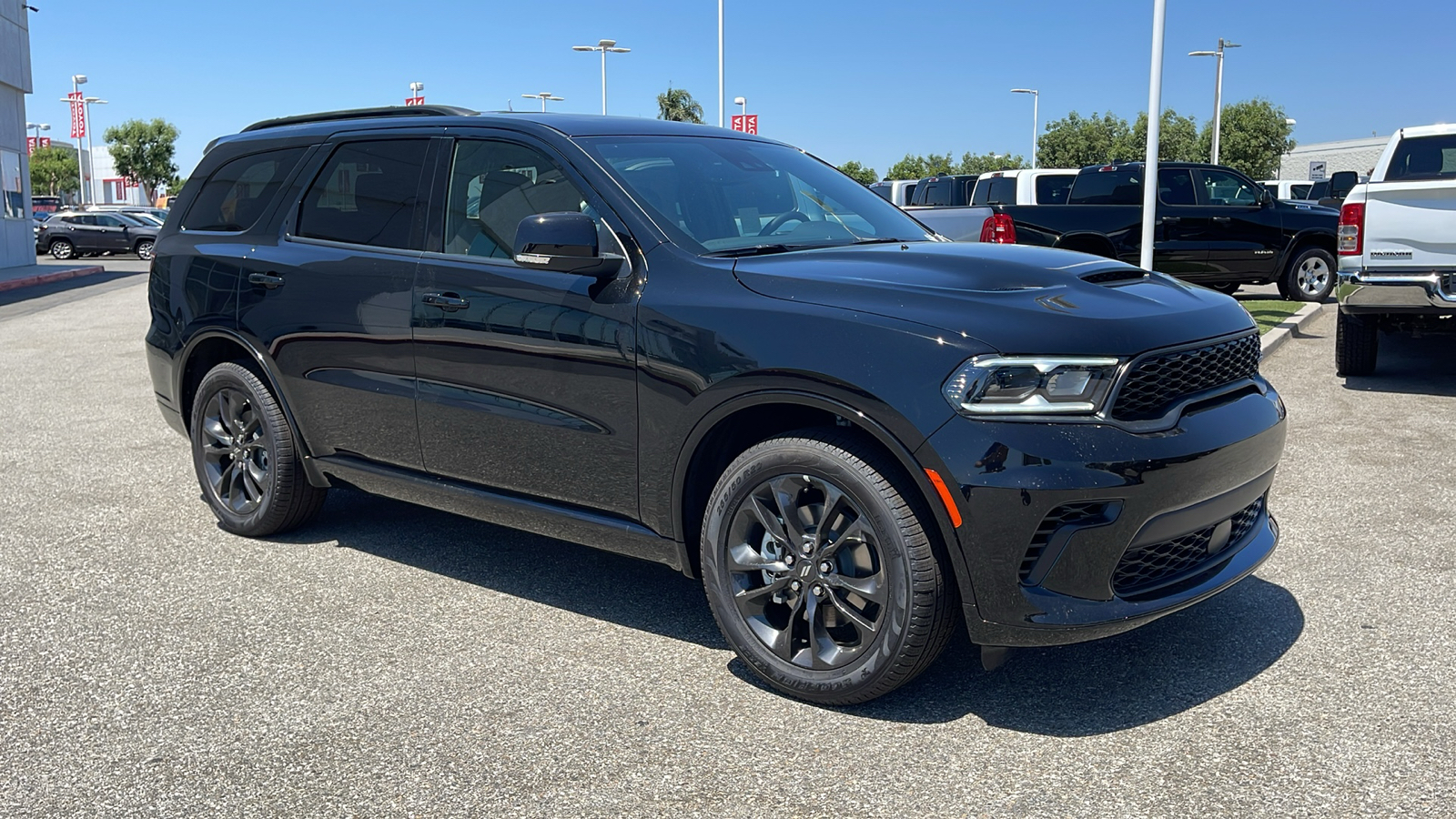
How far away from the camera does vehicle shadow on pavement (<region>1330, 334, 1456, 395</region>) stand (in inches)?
367

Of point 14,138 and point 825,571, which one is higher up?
point 14,138

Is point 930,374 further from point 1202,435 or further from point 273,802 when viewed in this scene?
point 273,802

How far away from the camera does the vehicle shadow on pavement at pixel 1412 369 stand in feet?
30.6

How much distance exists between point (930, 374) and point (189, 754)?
229 cm

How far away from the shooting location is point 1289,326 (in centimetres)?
1255

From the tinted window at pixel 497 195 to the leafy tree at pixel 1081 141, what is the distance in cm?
7372

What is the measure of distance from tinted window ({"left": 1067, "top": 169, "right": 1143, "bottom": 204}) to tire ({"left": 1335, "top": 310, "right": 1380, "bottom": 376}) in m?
6.80

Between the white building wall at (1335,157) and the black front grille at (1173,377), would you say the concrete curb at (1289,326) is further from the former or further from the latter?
the white building wall at (1335,157)

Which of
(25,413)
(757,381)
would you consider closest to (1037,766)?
(757,381)

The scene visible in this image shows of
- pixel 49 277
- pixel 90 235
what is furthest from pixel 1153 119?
pixel 90 235

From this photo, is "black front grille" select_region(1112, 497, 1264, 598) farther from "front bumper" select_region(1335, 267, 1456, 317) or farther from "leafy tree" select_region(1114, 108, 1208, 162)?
"leafy tree" select_region(1114, 108, 1208, 162)

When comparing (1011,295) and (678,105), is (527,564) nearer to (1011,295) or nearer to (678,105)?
(1011,295)

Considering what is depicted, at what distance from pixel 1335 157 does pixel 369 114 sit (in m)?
85.4

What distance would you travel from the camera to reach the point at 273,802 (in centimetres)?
315
